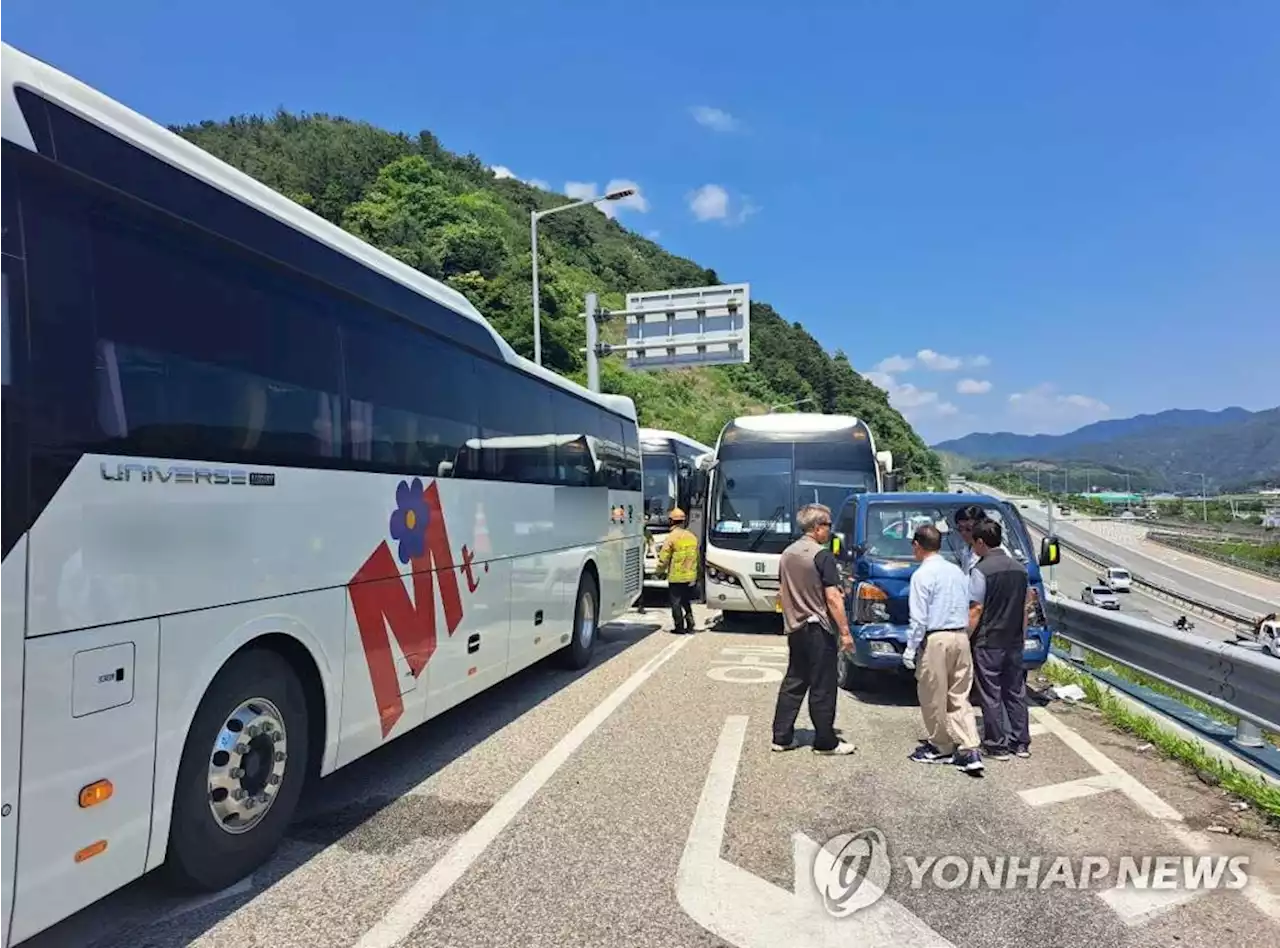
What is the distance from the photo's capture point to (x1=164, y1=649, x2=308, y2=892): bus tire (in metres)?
3.94

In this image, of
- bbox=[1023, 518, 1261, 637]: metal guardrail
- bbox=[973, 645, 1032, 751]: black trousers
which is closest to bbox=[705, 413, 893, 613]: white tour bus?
bbox=[973, 645, 1032, 751]: black trousers

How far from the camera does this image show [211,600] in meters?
3.99

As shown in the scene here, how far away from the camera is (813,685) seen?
6777mm

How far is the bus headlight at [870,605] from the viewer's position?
27.5 feet

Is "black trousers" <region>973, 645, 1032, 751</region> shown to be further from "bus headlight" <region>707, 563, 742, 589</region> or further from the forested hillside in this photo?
the forested hillside

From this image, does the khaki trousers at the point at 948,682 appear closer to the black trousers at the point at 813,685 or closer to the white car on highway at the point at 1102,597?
the black trousers at the point at 813,685

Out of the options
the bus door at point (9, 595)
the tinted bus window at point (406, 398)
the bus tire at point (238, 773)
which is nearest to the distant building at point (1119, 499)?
the tinted bus window at point (406, 398)

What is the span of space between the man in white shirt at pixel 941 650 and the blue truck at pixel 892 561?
4.89 feet

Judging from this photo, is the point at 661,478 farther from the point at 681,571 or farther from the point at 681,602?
the point at 681,602

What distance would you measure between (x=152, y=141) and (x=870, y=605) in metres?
6.88

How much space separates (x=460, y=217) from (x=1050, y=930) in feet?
221

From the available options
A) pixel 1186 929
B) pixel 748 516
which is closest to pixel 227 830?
pixel 1186 929

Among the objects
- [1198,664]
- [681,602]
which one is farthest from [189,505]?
[681,602]

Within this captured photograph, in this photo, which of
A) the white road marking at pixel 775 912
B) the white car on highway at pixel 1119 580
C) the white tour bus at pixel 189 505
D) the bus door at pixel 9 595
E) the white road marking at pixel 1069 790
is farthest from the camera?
the white car on highway at pixel 1119 580
